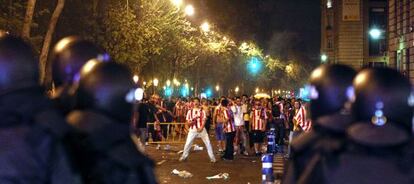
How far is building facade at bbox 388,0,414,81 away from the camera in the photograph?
2989 cm

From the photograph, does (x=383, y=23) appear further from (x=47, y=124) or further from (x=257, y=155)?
(x=47, y=124)

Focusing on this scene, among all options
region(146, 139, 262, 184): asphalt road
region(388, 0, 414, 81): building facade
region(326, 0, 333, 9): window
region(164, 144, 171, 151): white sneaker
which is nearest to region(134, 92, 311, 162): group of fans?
region(146, 139, 262, 184): asphalt road

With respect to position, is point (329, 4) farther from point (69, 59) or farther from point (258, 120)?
point (69, 59)

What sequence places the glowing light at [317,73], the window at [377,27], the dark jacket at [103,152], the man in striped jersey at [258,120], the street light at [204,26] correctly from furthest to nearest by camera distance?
the window at [377,27], the street light at [204,26], the man in striped jersey at [258,120], the glowing light at [317,73], the dark jacket at [103,152]

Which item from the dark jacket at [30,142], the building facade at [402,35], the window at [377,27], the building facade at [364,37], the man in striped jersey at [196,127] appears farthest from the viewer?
the window at [377,27]

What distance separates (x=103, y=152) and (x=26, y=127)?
0.52m

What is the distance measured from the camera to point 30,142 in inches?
132

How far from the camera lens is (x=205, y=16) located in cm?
5231

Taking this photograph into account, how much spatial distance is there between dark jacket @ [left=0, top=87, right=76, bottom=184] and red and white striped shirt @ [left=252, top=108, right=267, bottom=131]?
56.8ft

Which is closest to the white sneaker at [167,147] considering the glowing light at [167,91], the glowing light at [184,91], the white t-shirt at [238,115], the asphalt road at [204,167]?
the asphalt road at [204,167]

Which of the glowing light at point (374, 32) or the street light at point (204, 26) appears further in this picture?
the street light at point (204, 26)

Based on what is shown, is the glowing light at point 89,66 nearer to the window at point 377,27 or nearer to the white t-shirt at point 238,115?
the white t-shirt at point 238,115

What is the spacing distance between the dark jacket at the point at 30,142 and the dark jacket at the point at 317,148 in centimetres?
129

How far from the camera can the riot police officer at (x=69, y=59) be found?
4199 millimetres
